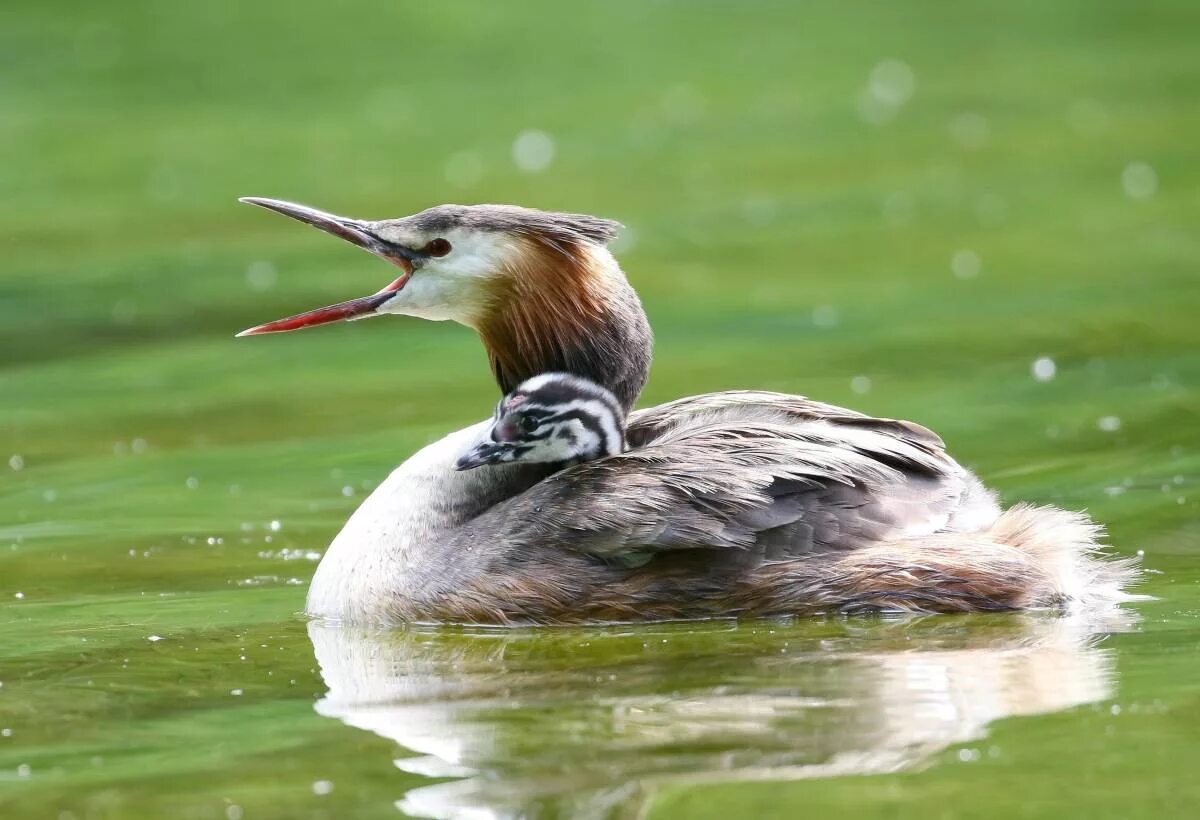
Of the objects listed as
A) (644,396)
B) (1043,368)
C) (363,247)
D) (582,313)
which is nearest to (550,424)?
(582,313)

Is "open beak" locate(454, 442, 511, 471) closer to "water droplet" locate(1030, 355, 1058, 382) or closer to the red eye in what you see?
the red eye

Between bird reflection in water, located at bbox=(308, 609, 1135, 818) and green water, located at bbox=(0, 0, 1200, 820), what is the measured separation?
0.02 meters

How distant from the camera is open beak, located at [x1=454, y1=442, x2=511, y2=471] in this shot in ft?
26.3

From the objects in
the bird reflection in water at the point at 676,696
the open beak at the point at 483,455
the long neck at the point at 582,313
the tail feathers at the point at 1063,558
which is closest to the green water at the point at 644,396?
the bird reflection in water at the point at 676,696

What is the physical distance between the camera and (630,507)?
767cm

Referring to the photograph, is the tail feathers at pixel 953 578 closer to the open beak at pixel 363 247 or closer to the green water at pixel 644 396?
the green water at pixel 644 396

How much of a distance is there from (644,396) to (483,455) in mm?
3926

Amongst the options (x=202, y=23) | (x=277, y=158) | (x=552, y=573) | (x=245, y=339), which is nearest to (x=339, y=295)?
(x=245, y=339)

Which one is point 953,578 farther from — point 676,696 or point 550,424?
point 550,424

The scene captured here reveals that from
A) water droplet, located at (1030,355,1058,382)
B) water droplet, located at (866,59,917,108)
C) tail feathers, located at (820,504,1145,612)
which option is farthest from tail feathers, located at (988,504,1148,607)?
water droplet, located at (866,59,917,108)

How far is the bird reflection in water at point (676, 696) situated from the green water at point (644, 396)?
0.07ft

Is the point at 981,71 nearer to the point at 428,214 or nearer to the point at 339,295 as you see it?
the point at 339,295

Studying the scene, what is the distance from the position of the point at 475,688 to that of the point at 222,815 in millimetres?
1378

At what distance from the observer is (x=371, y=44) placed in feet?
78.2
